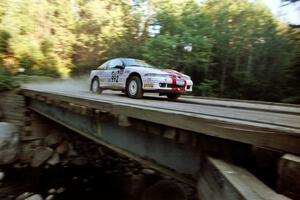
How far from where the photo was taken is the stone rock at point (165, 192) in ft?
26.7

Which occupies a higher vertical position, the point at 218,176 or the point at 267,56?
the point at 267,56

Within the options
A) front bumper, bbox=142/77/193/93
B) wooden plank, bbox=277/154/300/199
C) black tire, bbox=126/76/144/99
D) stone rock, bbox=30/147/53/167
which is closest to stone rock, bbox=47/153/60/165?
stone rock, bbox=30/147/53/167

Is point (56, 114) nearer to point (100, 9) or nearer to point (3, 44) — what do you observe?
point (3, 44)

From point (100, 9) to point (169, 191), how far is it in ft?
68.3

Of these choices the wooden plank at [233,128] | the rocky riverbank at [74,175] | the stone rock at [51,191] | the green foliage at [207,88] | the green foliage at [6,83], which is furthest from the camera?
the green foliage at [207,88]

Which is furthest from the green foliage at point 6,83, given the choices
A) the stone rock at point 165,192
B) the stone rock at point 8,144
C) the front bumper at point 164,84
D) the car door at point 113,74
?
the stone rock at point 165,192

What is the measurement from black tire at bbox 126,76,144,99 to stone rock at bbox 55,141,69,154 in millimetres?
5942

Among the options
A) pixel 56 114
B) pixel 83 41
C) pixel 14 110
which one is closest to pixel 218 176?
pixel 56 114

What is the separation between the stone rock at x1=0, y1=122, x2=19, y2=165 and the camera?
1088 centimetres

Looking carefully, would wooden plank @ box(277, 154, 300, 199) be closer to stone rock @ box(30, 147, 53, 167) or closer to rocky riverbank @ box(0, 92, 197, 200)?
rocky riverbank @ box(0, 92, 197, 200)

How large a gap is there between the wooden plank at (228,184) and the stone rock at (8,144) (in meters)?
9.73

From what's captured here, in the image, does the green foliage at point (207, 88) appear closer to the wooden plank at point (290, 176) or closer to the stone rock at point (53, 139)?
the stone rock at point (53, 139)

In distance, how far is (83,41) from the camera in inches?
970

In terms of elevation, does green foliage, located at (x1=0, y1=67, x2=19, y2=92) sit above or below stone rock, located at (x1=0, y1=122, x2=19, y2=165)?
above
